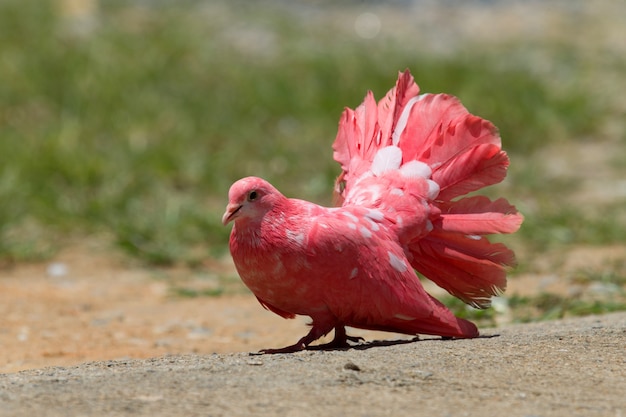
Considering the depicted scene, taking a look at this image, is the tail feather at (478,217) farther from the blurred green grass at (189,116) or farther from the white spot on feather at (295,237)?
the blurred green grass at (189,116)

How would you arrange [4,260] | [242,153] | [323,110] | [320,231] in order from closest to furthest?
[320,231]
[4,260]
[242,153]
[323,110]

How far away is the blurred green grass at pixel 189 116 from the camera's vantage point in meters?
6.79

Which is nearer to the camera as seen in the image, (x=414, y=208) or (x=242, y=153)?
(x=414, y=208)

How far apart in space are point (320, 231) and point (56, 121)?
5.34 metres

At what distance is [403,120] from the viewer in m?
4.04

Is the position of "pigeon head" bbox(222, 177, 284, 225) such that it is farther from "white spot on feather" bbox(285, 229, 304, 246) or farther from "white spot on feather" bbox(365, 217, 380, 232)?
"white spot on feather" bbox(365, 217, 380, 232)

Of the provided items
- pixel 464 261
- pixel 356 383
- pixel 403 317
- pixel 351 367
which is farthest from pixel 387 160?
pixel 356 383

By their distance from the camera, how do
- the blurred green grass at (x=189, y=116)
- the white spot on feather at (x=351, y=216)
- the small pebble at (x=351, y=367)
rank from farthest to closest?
the blurred green grass at (x=189, y=116)
the white spot on feather at (x=351, y=216)
the small pebble at (x=351, y=367)

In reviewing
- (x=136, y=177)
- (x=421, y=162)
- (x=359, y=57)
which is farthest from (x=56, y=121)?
(x=421, y=162)

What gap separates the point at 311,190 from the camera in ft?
24.7

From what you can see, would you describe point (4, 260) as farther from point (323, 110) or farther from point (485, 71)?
point (485, 71)

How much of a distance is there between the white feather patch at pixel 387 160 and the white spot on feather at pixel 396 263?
0.46m

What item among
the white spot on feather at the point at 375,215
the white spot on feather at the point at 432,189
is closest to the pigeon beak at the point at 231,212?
the white spot on feather at the point at 375,215

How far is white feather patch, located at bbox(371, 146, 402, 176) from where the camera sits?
3.93 m
